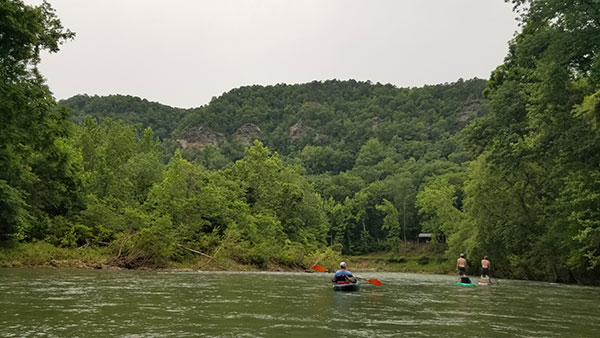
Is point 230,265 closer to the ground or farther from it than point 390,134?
closer to the ground

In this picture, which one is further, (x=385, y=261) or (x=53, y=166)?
(x=385, y=261)

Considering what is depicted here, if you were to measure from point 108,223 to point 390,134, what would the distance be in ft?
429

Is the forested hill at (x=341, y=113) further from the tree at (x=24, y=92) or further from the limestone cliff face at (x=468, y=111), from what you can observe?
the tree at (x=24, y=92)

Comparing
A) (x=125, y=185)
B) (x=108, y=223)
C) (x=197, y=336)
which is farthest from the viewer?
(x=125, y=185)

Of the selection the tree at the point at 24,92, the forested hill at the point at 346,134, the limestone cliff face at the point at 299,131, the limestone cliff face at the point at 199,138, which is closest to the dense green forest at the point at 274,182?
the tree at the point at 24,92

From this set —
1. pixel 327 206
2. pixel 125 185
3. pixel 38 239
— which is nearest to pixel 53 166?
pixel 38 239

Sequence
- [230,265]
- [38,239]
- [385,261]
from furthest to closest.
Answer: [385,261]
[230,265]
[38,239]

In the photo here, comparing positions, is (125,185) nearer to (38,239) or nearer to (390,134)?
(38,239)

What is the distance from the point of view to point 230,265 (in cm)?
3566

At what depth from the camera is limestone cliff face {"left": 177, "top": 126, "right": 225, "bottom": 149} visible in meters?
148

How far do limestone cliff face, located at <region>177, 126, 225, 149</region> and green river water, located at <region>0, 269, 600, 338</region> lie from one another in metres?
132

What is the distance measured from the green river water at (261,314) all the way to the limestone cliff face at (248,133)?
475ft

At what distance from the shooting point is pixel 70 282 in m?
18.4

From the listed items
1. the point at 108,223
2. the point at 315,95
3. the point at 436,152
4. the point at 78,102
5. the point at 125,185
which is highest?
the point at 315,95
